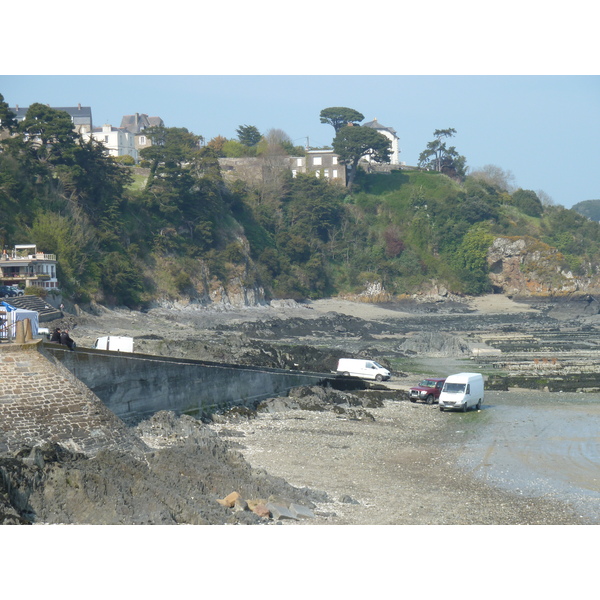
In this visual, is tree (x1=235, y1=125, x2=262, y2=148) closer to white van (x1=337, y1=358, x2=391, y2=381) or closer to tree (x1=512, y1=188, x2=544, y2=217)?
tree (x1=512, y1=188, x2=544, y2=217)

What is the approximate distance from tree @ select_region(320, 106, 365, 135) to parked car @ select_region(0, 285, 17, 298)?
8948 centimetres

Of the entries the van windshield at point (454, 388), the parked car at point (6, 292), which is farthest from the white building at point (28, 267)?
the van windshield at point (454, 388)

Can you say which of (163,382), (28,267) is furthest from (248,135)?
(163,382)

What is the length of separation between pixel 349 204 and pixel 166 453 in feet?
341

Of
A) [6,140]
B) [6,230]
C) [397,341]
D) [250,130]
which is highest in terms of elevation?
[250,130]

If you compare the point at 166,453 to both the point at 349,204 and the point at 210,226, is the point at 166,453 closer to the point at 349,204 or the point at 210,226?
the point at 210,226

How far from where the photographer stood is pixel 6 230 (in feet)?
A: 203

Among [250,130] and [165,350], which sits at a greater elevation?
[250,130]

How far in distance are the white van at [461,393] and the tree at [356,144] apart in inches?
3690

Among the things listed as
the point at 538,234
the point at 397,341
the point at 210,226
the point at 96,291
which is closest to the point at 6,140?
the point at 96,291

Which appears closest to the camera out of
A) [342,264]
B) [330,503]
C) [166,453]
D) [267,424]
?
[330,503]

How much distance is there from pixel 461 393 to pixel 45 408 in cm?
1803

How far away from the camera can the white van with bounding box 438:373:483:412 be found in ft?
103

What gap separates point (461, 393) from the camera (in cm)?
3133
